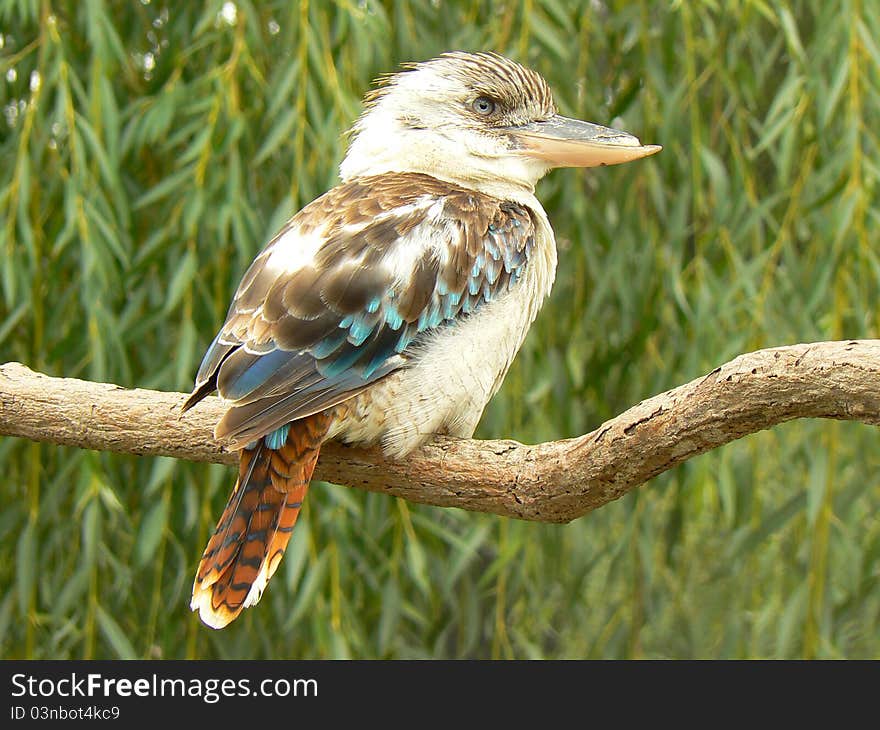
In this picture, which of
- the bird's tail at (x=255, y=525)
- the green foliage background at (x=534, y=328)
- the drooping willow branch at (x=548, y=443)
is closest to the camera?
the drooping willow branch at (x=548, y=443)

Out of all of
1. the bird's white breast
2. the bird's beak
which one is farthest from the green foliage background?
the bird's white breast

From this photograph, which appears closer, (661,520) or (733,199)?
(733,199)

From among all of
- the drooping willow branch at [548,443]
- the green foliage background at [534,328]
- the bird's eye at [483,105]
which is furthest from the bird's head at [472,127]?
the drooping willow branch at [548,443]

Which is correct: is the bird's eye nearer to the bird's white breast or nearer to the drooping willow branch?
the bird's white breast

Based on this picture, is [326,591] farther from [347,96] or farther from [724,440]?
[724,440]

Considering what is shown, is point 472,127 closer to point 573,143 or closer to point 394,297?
point 573,143

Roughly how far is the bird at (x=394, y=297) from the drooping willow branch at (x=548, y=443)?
0.07 metres

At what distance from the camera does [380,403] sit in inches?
66.4

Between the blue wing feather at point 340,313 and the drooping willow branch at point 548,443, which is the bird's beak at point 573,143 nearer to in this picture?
the blue wing feather at point 340,313

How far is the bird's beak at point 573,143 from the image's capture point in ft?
6.12

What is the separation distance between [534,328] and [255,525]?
3.05 ft

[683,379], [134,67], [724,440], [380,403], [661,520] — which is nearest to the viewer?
[724,440]

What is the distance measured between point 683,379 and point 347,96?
79 centimetres

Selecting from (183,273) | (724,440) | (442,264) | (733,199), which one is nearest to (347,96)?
(183,273)
